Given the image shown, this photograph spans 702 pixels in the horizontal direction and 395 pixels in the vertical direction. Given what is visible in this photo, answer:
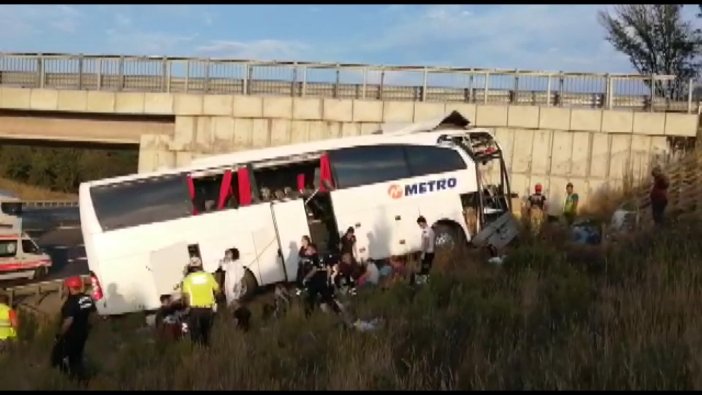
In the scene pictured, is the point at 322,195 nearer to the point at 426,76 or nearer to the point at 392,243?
the point at 392,243

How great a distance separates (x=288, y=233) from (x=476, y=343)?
28.7ft

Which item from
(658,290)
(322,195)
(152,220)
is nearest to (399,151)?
(322,195)

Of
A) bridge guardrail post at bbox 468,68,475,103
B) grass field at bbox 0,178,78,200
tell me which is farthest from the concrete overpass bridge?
grass field at bbox 0,178,78,200

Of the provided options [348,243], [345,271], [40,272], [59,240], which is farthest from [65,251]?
[345,271]

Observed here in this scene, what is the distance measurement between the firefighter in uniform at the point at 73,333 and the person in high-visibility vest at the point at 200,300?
152 cm

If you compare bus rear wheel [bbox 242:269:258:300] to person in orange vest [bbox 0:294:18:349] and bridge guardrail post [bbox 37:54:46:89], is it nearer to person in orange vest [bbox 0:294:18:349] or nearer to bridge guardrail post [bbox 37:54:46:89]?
person in orange vest [bbox 0:294:18:349]

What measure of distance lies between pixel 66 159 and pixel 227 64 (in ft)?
184

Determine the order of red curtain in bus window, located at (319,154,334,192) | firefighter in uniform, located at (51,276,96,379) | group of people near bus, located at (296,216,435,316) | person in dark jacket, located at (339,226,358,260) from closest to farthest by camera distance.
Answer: firefighter in uniform, located at (51,276,96,379) < group of people near bus, located at (296,216,435,316) < person in dark jacket, located at (339,226,358,260) < red curtain in bus window, located at (319,154,334,192)

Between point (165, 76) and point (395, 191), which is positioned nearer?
point (395, 191)

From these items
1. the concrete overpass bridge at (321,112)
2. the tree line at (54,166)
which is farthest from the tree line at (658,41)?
the tree line at (54,166)

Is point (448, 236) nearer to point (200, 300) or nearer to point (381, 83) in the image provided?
point (200, 300)

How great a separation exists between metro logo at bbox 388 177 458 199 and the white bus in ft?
0.07

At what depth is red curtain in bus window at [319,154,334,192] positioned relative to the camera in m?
17.0

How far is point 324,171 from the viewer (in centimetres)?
1702
